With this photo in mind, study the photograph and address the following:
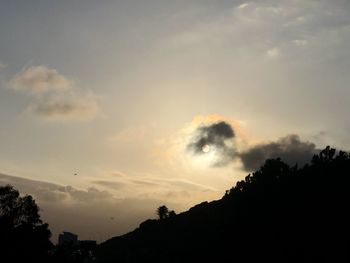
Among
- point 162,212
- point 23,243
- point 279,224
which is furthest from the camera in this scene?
point 162,212

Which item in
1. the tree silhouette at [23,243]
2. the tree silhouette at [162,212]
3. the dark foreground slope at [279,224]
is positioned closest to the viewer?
the tree silhouette at [23,243]

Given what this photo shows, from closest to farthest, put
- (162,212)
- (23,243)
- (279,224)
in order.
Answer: (23,243) < (279,224) < (162,212)

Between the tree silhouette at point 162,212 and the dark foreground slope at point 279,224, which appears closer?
the dark foreground slope at point 279,224

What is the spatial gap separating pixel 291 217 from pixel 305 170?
1004 centimetres

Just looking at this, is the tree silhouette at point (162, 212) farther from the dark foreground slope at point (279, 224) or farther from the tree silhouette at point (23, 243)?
the tree silhouette at point (23, 243)

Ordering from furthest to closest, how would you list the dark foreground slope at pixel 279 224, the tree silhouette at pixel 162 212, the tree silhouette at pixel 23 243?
1. the tree silhouette at pixel 162 212
2. the dark foreground slope at pixel 279 224
3. the tree silhouette at pixel 23 243

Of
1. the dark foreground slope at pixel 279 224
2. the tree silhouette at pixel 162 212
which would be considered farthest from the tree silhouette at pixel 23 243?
the tree silhouette at pixel 162 212

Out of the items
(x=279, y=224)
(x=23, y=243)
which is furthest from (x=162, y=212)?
(x=23, y=243)

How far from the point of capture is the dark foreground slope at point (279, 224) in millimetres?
65312

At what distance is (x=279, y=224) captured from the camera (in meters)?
72.1

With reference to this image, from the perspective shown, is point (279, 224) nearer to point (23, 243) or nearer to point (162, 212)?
point (23, 243)

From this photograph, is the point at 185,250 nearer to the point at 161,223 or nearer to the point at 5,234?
the point at 161,223

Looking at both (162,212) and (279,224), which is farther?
(162,212)

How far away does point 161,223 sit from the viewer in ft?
367
